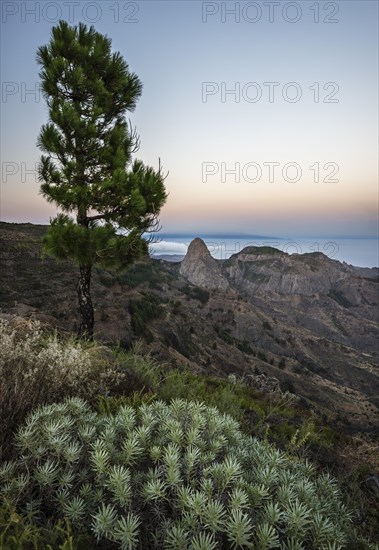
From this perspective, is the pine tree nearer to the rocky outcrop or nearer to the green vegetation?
the green vegetation

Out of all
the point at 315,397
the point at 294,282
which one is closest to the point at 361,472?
the point at 315,397

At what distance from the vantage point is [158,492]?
79.4 inches

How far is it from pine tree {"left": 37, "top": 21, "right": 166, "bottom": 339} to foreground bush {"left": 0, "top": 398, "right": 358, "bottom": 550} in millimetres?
8087

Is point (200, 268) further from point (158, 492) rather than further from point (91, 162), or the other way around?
point (158, 492)

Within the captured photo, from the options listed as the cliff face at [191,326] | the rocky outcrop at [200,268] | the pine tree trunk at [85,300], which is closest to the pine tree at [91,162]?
the pine tree trunk at [85,300]

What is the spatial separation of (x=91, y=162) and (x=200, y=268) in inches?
5943

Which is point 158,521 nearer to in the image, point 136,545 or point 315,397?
point 136,545

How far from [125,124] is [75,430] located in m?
10.5

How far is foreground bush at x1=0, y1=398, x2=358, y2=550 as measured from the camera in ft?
6.14

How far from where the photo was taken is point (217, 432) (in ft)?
9.82

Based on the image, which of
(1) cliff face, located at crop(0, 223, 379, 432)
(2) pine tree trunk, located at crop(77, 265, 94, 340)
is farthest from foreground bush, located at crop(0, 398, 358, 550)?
(2) pine tree trunk, located at crop(77, 265, 94, 340)

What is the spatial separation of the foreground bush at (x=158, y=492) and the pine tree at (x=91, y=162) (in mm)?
8087

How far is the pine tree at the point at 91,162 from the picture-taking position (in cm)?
1001

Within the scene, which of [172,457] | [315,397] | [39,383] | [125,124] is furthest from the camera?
[315,397]
